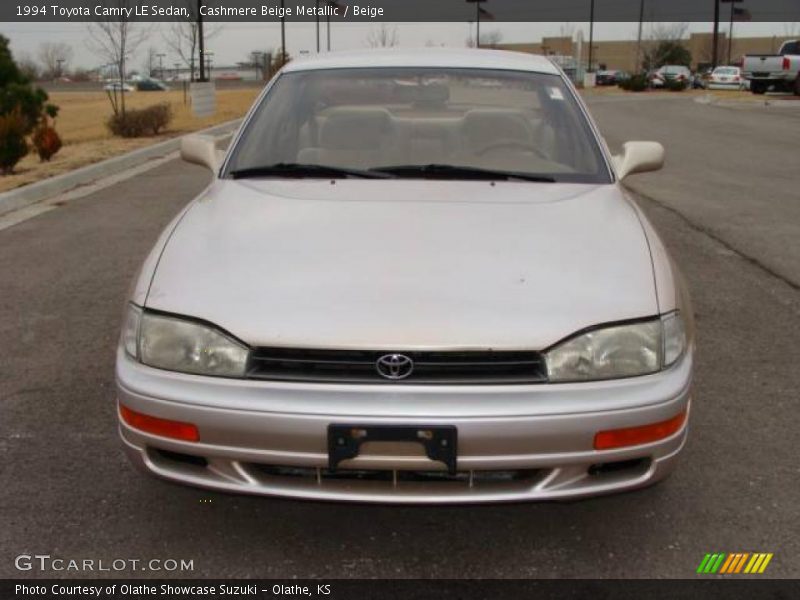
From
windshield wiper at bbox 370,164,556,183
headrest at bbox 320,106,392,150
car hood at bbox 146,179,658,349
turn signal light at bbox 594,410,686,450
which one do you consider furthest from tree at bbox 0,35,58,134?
turn signal light at bbox 594,410,686,450

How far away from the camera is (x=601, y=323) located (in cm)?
232

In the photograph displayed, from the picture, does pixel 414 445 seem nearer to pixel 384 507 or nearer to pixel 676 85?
pixel 384 507

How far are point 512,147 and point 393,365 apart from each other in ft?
5.48

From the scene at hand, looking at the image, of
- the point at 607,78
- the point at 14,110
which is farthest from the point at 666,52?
the point at 14,110

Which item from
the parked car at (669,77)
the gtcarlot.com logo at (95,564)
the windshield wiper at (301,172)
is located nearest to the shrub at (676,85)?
the parked car at (669,77)

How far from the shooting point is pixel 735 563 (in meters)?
2.53

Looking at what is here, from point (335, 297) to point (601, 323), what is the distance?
0.75m

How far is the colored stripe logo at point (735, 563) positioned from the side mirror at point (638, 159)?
172cm

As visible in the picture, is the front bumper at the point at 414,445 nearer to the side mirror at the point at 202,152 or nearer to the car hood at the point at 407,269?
the car hood at the point at 407,269

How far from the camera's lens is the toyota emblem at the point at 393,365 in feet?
7.33

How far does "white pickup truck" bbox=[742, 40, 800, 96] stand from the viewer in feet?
101

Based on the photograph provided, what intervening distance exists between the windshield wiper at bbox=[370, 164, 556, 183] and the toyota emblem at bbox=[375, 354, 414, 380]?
1307 millimetres

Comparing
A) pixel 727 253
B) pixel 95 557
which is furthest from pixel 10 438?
pixel 727 253

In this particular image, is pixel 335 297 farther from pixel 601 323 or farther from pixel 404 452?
pixel 601 323
